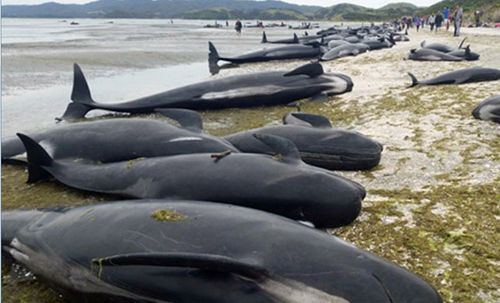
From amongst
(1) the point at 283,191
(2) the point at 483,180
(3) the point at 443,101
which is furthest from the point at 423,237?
(3) the point at 443,101

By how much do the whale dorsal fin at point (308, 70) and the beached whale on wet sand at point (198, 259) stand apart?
700cm

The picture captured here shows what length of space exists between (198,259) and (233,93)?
7.24 m

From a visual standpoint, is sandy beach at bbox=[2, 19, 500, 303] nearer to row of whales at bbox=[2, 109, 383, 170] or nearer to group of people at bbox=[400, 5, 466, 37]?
row of whales at bbox=[2, 109, 383, 170]

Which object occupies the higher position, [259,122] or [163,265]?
[163,265]

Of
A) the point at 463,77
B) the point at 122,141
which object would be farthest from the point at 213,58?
the point at 122,141

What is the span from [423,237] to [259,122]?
16.3 ft

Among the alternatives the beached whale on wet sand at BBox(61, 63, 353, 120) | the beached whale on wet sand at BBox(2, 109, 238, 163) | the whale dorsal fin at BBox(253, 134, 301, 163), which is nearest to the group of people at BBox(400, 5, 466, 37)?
the beached whale on wet sand at BBox(61, 63, 353, 120)

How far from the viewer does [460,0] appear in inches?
3275

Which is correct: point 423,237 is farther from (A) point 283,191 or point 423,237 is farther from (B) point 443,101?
(B) point 443,101

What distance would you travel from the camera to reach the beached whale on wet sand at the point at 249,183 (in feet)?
13.3

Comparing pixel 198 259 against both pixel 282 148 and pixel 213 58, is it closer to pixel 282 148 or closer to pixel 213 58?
pixel 282 148

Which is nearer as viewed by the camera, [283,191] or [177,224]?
[177,224]

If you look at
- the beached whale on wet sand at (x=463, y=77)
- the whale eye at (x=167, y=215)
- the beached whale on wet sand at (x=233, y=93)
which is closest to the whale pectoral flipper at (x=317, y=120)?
the beached whale on wet sand at (x=233, y=93)

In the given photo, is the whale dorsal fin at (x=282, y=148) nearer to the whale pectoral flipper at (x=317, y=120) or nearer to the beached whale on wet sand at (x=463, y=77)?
the whale pectoral flipper at (x=317, y=120)
